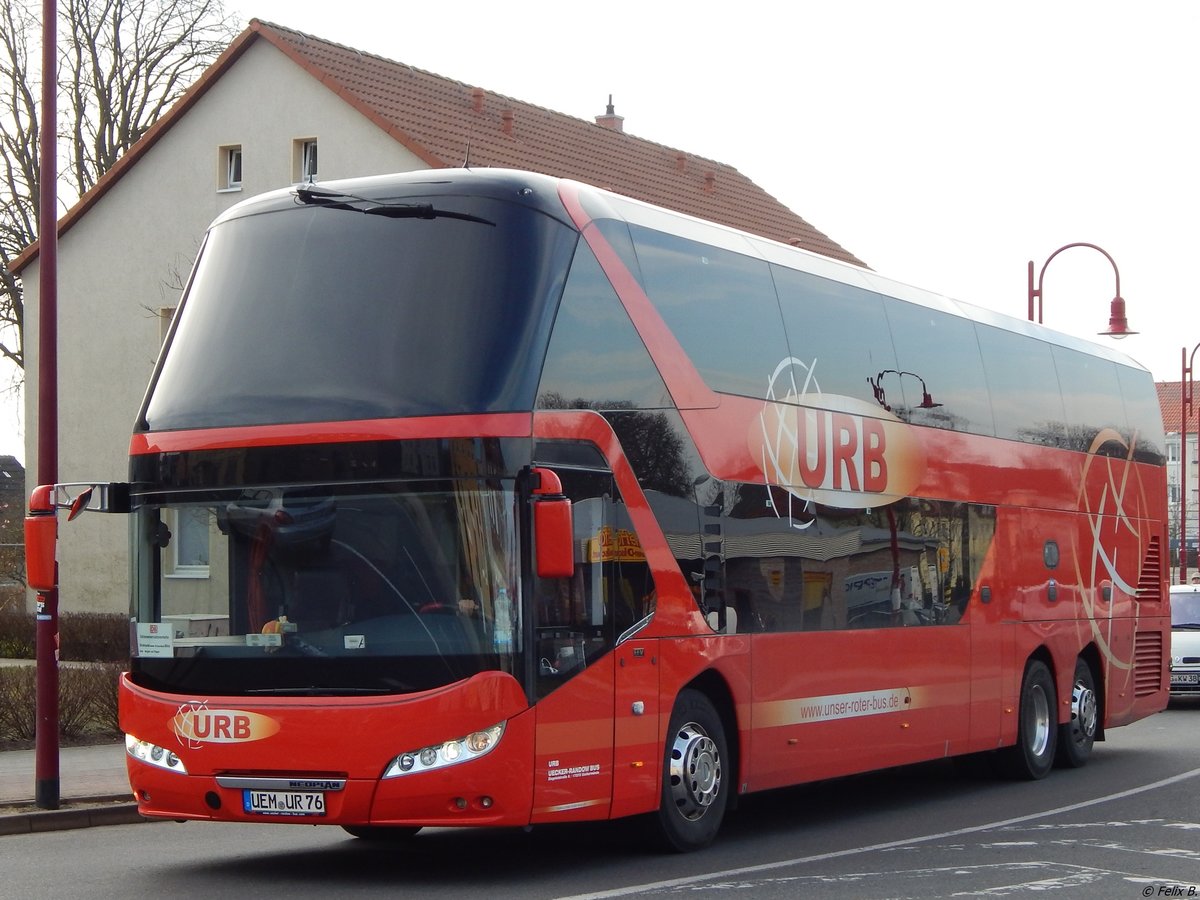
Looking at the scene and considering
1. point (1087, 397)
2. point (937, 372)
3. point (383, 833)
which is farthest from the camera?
point (1087, 397)

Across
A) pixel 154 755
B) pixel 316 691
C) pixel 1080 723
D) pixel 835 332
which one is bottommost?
pixel 1080 723

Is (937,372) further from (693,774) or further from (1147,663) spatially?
(1147,663)

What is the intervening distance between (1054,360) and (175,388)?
1041 cm

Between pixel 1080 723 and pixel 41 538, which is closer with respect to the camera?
pixel 41 538

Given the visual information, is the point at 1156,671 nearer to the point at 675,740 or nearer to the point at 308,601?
the point at 675,740

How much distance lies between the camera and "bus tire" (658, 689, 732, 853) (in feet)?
36.8

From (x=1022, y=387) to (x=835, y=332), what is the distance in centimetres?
404

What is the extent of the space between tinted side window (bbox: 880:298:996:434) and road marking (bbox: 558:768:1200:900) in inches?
130

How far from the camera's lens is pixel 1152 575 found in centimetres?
2039

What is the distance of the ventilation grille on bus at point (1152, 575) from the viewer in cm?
2006

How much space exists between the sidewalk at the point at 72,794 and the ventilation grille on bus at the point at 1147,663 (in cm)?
1071

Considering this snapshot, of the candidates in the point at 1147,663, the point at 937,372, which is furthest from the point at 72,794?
the point at 1147,663

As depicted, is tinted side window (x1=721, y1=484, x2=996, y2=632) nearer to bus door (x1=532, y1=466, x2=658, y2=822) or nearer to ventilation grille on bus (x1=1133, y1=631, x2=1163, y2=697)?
bus door (x1=532, y1=466, x2=658, y2=822)

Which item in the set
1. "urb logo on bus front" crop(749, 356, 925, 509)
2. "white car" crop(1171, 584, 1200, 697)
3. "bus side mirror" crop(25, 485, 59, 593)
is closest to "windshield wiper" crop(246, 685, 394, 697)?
"bus side mirror" crop(25, 485, 59, 593)
